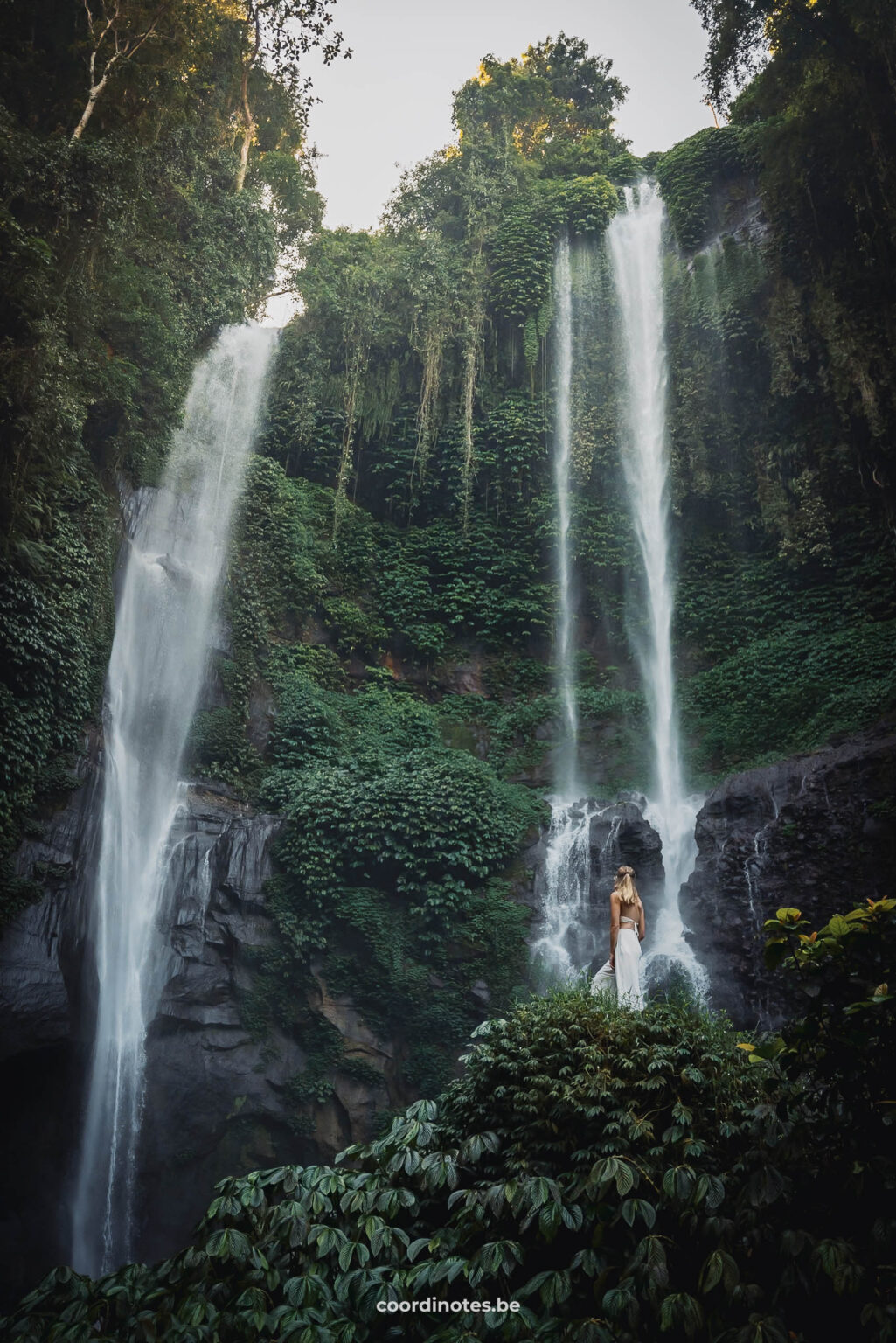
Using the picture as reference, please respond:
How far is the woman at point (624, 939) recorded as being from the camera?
25.5ft

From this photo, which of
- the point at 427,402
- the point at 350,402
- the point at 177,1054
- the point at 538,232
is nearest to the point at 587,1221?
the point at 177,1054

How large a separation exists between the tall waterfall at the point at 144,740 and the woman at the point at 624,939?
245 inches

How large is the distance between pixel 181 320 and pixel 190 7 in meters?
5.13

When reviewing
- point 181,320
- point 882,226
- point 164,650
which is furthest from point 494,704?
point 882,226

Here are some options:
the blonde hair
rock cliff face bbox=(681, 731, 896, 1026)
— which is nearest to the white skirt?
the blonde hair

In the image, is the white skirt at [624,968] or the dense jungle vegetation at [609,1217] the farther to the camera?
the white skirt at [624,968]

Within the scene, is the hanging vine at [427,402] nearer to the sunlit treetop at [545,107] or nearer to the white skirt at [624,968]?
the sunlit treetop at [545,107]

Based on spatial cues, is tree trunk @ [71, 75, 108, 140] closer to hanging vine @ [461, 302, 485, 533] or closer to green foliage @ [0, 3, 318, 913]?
green foliage @ [0, 3, 318, 913]

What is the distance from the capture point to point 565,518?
17859mm

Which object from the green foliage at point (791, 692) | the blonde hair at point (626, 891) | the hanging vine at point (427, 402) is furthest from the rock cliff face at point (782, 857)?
the hanging vine at point (427, 402)

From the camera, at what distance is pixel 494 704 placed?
1622cm

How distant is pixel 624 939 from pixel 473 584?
34.3ft

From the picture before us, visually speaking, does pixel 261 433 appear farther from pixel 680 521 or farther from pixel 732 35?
pixel 732 35

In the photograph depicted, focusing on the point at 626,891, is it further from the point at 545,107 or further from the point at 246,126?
the point at 545,107
